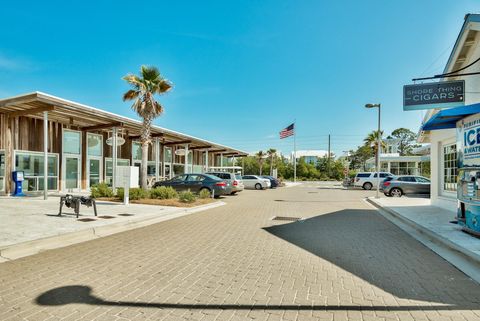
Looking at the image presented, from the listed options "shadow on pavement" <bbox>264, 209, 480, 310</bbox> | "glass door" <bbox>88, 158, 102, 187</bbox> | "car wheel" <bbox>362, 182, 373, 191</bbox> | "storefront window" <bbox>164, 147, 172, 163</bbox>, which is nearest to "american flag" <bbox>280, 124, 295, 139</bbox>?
"car wheel" <bbox>362, 182, 373, 191</bbox>

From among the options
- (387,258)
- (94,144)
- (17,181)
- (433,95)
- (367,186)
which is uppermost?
(433,95)

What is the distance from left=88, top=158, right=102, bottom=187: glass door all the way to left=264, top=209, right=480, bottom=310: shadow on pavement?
55.4 feet

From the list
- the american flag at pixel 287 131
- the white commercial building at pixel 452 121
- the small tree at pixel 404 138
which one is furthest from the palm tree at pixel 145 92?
the small tree at pixel 404 138

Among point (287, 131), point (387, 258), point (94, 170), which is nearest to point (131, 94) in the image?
point (94, 170)

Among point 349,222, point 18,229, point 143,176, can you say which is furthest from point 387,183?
point 18,229

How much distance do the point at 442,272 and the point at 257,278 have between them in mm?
3066

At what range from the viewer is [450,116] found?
848cm

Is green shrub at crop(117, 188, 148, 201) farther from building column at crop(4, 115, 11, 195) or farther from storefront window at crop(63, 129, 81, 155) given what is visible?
storefront window at crop(63, 129, 81, 155)

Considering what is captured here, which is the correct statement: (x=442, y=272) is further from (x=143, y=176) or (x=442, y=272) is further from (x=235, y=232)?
(x=143, y=176)

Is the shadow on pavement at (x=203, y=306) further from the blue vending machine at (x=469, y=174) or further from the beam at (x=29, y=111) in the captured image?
the beam at (x=29, y=111)

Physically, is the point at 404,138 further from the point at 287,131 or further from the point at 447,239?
the point at 447,239

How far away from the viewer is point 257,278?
460cm

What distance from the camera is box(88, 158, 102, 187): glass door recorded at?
70.7 feet

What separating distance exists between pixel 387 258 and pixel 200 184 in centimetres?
1371
